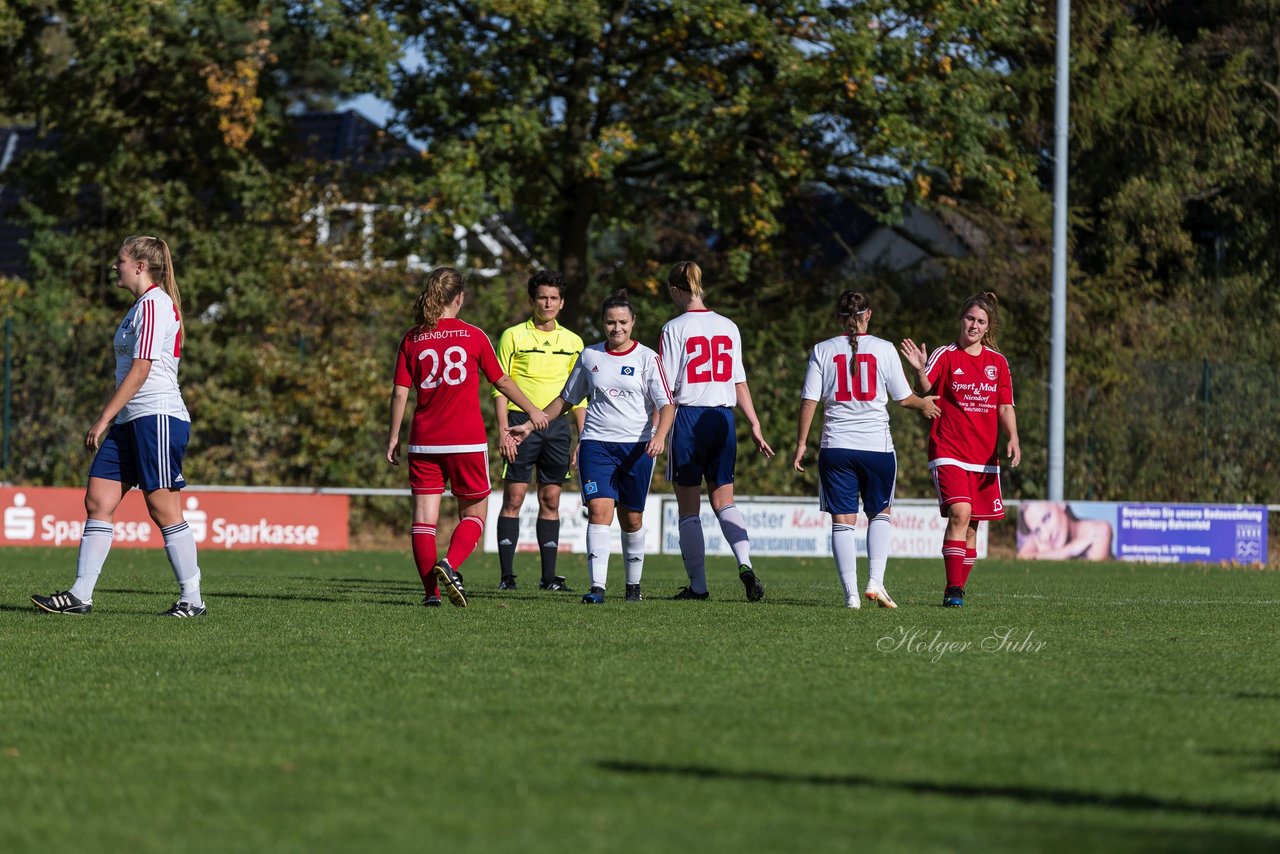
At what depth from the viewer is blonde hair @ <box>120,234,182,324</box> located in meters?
9.23

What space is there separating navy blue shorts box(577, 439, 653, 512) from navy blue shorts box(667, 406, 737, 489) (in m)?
0.29

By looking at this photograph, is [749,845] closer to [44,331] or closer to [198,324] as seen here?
[44,331]

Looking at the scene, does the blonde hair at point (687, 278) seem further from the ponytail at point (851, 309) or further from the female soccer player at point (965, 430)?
the female soccer player at point (965, 430)

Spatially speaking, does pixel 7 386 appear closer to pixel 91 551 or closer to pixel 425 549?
pixel 91 551

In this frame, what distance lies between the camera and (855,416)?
10.5m

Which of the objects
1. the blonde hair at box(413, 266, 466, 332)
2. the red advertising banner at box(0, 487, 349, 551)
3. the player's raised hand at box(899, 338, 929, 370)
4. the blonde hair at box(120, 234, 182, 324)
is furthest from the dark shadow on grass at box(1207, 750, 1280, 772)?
the red advertising banner at box(0, 487, 349, 551)

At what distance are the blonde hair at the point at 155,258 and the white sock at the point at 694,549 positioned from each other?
3.45 meters

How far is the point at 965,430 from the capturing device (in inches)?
430

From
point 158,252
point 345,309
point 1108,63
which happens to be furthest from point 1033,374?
point 158,252

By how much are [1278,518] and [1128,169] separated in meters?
7.03

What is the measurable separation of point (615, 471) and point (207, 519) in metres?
10.5

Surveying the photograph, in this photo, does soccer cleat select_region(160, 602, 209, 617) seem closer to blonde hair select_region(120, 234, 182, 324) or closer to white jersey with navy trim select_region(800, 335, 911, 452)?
blonde hair select_region(120, 234, 182, 324)

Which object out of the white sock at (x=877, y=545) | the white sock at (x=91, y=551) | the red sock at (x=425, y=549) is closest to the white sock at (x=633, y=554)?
the red sock at (x=425, y=549)

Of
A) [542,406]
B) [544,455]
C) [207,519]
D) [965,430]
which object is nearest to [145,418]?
[542,406]
